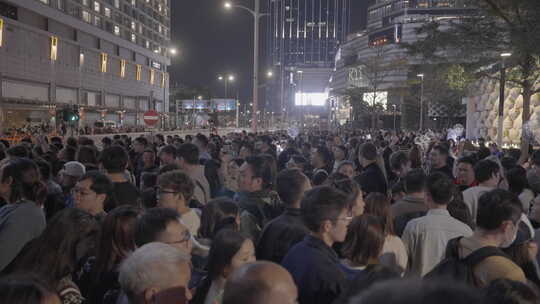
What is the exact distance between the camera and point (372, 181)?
781 centimetres

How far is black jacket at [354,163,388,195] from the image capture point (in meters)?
7.73

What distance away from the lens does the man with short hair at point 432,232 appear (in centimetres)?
425

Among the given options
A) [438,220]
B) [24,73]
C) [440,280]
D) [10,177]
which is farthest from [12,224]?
[24,73]

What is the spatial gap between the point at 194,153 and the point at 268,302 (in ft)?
18.0

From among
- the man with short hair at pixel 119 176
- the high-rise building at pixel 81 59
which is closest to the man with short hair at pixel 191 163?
the man with short hair at pixel 119 176

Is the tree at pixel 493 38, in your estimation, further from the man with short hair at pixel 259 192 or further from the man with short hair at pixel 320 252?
the man with short hair at pixel 320 252

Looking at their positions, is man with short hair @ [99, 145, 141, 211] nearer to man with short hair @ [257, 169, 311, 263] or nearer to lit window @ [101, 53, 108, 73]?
man with short hair @ [257, 169, 311, 263]

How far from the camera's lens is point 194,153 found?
7.32m

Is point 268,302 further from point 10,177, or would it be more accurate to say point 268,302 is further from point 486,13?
point 486,13

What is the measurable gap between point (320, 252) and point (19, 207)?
3018 mm

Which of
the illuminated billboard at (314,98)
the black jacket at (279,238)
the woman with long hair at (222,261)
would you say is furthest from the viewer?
the illuminated billboard at (314,98)

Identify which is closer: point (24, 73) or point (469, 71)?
point (469, 71)

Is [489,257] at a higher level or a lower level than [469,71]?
lower

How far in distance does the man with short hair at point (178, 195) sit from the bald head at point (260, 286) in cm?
270
